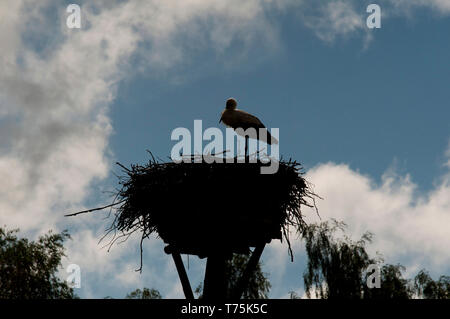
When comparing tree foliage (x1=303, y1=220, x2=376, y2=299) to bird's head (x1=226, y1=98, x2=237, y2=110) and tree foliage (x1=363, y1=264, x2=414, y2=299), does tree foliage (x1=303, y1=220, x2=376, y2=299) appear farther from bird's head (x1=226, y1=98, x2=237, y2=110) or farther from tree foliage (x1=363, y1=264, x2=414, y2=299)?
bird's head (x1=226, y1=98, x2=237, y2=110)

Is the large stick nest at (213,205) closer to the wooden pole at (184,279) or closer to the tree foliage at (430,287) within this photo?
the wooden pole at (184,279)

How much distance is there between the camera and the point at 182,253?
286 inches

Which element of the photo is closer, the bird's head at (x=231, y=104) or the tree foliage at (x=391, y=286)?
the bird's head at (x=231, y=104)

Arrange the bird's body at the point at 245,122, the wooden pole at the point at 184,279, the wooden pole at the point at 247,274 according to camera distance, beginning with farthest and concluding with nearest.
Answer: the bird's body at the point at 245,122, the wooden pole at the point at 184,279, the wooden pole at the point at 247,274

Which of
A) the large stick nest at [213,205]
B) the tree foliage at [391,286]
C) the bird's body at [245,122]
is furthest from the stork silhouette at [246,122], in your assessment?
the tree foliage at [391,286]

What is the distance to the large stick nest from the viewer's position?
6.65 meters

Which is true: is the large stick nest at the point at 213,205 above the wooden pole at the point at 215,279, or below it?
above

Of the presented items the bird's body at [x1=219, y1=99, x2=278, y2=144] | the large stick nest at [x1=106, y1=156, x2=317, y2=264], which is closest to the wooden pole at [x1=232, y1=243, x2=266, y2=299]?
the large stick nest at [x1=106, y1=156, x2=317, y2=264]

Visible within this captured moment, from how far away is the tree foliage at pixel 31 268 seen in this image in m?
21.0

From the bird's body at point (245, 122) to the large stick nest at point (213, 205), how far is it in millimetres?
1600

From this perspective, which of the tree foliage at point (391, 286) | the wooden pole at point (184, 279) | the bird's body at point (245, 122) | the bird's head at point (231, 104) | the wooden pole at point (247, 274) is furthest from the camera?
the tree foliage at point (391, 286)

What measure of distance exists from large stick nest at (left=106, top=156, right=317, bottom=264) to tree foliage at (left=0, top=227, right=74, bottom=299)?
15.4 metres
